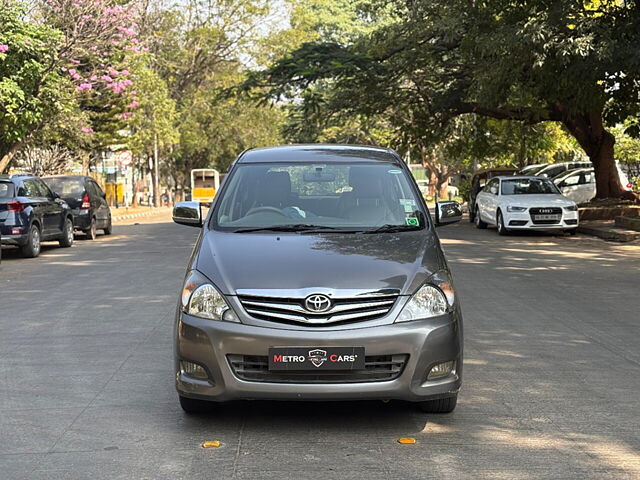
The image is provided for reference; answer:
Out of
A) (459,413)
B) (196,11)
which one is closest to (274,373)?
(459,413)

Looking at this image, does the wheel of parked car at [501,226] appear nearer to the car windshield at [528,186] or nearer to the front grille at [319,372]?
the car windshield at [528,186]

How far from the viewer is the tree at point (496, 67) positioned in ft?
69.1

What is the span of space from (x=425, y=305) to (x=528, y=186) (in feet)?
66.0

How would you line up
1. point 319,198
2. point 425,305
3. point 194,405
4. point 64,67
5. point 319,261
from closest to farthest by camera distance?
1. point 425,305
2. point 319,261
3. point 194,405
4. point 319,198
5. point 64,67

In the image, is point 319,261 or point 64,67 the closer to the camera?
point 319,261

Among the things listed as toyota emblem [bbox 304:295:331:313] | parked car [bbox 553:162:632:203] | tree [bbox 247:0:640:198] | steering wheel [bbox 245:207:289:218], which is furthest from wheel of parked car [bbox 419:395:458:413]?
parked car [bbox 553:162:632:203]

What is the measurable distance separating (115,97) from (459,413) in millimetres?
34130

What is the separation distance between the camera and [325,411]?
6.38 meters

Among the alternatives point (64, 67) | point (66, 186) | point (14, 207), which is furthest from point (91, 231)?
point (64, 67)

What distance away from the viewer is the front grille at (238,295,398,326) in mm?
5625

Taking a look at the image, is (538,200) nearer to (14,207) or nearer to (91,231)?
(91,231)

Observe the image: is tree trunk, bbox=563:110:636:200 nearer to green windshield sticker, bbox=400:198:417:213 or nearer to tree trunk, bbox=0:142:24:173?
tree trunk, bbox=0:142:24:173

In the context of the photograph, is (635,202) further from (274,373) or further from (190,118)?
(190,118)

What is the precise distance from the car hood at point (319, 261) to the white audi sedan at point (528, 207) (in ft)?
56.6
